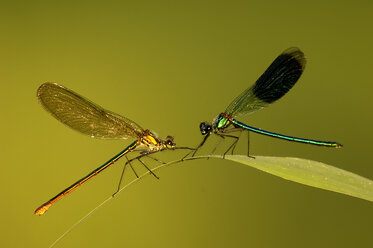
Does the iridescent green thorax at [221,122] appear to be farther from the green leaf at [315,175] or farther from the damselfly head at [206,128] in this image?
the green leaf at [315,175]

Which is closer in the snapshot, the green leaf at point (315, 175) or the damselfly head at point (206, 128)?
the green leaf at point (315, 175)

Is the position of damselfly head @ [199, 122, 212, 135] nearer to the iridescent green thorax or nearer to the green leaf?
the iridescent green thorax

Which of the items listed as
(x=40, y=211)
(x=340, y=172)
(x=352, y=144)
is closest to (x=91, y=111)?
(x=40, y=211)

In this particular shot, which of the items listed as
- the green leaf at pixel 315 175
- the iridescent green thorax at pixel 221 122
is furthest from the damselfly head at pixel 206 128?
the green leaf at pixel 315 175

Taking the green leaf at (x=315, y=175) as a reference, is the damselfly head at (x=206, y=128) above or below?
above

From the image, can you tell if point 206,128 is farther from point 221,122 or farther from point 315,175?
point 315,175

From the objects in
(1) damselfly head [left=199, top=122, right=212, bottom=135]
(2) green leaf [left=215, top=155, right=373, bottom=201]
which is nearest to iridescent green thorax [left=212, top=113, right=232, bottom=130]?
(1) damselfly head [left=199, top=122, right=212, bottom=135]

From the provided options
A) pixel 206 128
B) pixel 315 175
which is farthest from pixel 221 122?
pixel 315 175
